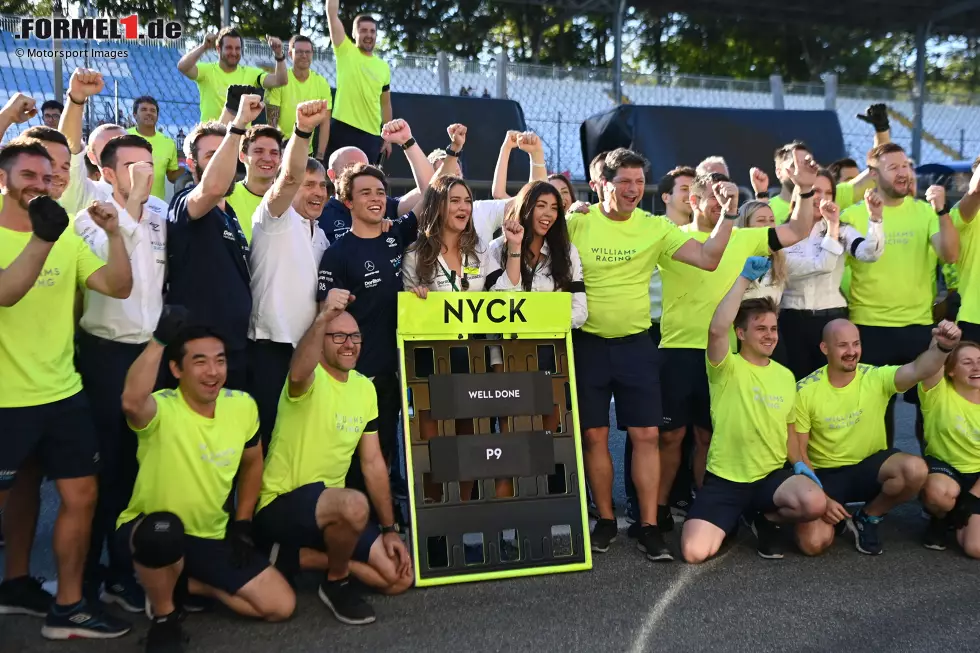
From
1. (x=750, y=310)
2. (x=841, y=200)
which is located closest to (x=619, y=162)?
A: (x=750, y=310)

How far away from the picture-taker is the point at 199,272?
3998 millimetres

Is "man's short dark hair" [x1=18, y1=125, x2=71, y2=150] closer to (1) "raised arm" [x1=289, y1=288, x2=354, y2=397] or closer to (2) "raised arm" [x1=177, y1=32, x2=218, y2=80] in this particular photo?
(1) "raised arm" [x1=289, y1=288, x2=354, y2=397]

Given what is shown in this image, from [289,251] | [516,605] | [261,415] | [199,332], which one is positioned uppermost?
[289,251]

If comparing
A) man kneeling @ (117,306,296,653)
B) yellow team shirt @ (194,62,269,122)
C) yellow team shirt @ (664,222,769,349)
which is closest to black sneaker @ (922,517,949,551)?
yellow team shirt @ (664,222,769,349)

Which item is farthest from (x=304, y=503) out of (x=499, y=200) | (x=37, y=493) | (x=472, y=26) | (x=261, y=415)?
(x=472, y=26)

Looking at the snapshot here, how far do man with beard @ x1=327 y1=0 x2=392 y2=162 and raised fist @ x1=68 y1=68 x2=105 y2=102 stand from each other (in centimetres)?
372

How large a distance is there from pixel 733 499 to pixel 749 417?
43cm

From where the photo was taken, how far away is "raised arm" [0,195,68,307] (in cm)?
318

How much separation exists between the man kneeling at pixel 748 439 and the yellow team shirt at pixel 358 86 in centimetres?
458

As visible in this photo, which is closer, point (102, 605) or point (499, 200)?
point (102, 605)

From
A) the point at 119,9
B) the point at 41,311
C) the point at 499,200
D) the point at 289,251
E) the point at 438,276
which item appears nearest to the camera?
the point at 41,311

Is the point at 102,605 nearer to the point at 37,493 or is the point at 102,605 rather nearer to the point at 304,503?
the point at 37,493

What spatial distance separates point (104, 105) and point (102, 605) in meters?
7.62

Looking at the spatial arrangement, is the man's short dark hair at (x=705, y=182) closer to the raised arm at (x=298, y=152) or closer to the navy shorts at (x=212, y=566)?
the raised arm at (x=298, y=152)
